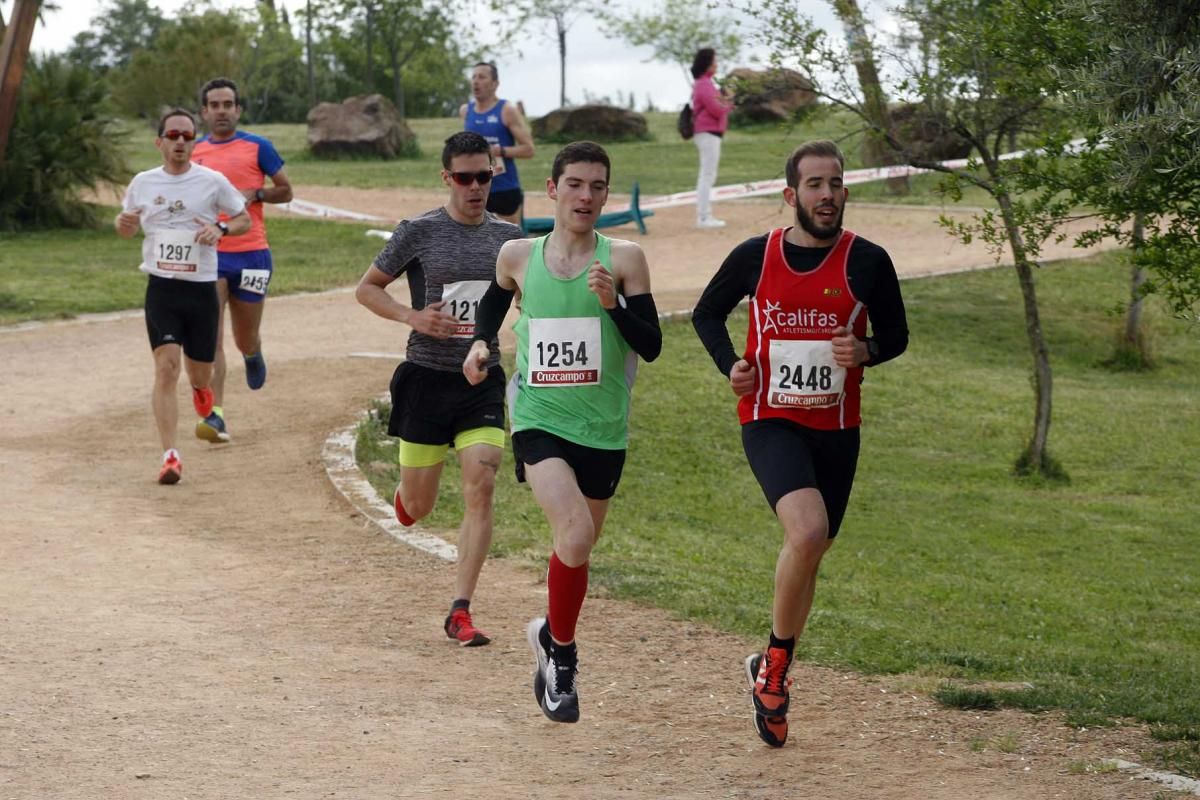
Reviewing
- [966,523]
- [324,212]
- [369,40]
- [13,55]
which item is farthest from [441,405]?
[369,40]

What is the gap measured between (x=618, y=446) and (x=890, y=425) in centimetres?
920

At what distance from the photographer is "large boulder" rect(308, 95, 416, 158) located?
37.2 metres

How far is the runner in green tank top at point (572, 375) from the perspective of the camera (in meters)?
6.35

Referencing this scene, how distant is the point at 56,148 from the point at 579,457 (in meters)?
20.1

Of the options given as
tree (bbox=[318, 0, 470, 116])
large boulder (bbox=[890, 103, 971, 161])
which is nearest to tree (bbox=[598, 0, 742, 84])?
tree (bbox=[318, 0, 470, 116])

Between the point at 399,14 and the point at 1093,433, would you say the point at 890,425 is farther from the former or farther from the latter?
the point at 399,14

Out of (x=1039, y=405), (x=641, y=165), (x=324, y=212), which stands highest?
(x=641, y=165)

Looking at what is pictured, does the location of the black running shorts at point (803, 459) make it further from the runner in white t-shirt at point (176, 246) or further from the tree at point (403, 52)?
the tree at point (403, 52)

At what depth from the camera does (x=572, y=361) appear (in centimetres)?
639

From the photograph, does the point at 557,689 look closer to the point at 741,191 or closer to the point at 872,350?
the point at 872,350

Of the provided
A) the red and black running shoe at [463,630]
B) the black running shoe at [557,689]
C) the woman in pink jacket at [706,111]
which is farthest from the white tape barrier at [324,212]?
the black running shoe at [557,689]

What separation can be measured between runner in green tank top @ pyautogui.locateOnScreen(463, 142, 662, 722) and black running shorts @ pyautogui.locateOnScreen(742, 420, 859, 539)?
514 millimetres

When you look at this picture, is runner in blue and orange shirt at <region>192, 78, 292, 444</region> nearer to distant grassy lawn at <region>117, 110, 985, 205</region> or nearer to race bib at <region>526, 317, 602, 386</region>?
race bib at <region>526, 317, 602, 386</region>

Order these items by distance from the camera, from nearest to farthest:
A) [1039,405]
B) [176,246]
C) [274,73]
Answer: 1. [176,246]
2. [1039,405]
3. [274,73]
